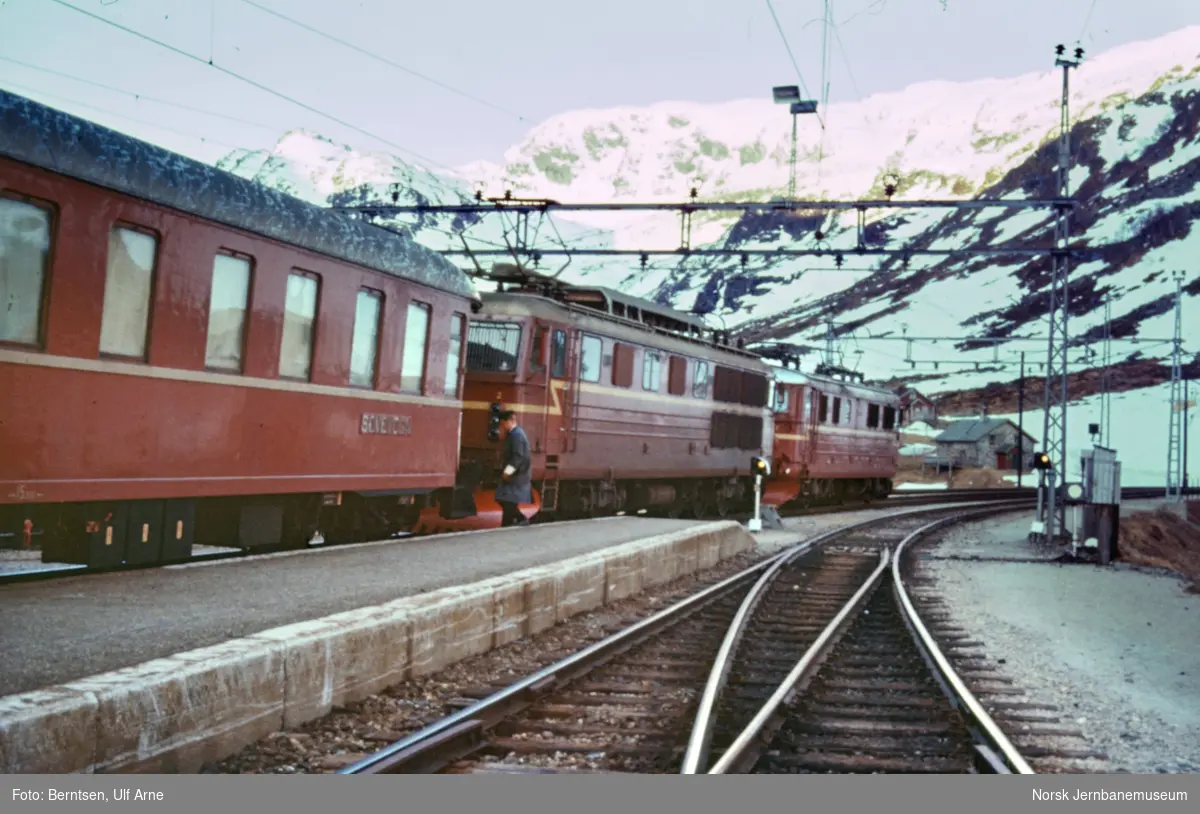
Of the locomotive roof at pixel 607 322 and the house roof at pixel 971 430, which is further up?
the house roof at pixel 971 430

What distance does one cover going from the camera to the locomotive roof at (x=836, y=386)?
2927 cm

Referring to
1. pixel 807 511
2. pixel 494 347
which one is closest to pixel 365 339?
pixel 494 347

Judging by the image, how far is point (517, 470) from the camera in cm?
1480

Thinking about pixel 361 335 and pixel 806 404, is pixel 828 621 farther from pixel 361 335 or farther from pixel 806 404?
pixel 806 404

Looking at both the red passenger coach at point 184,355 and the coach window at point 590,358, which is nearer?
the red passenger coach at point 184,355

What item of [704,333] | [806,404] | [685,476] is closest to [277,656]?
[685,476]

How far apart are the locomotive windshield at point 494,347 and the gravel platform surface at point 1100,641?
255 inches

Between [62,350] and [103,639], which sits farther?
[62,350]

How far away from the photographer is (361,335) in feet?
37.1

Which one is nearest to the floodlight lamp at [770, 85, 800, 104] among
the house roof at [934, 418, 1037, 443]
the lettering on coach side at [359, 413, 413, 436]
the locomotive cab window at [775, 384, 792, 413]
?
the lettering on coach side at [359, 413, 413, 436]

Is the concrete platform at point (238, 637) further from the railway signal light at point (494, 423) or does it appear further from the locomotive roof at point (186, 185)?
the railway signal light at point (494, 423)

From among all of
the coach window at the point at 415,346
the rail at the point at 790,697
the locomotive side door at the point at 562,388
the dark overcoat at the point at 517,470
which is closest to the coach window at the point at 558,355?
the locomotive side door at the point at 562,388

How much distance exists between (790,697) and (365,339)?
590 cm

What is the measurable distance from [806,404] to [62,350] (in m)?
23.5
